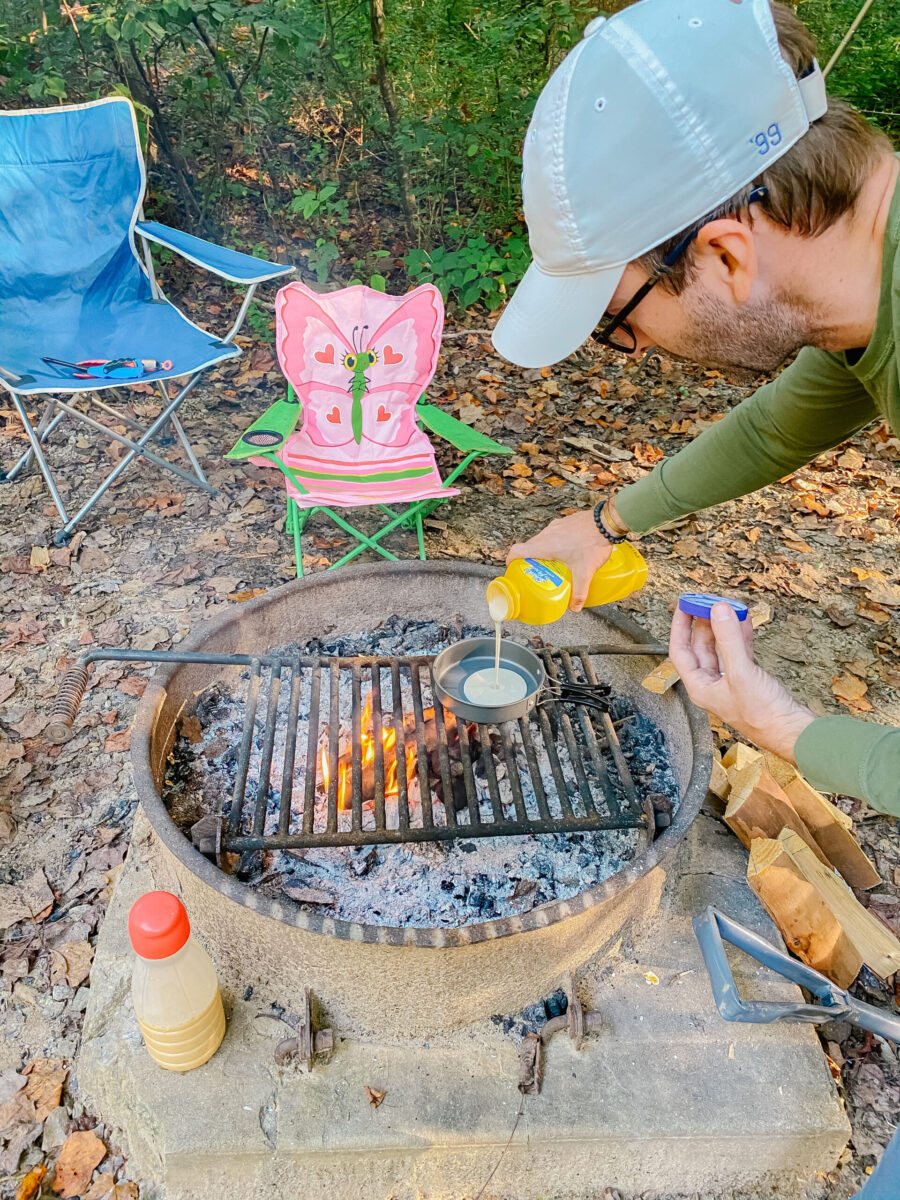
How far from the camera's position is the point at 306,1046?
1.81 metres

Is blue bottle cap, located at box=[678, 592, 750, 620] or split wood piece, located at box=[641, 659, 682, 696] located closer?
blue bottle cap, located at box=[678, 592, 750, 620]

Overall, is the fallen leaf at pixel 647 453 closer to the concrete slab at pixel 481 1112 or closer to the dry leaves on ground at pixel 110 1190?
the concrete slab at pixel 481 1112

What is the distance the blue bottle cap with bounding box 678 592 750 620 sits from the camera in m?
1.67

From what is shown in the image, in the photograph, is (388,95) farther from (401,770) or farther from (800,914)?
(800,914)

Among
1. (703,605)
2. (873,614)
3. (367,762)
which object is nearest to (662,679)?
(703,605)

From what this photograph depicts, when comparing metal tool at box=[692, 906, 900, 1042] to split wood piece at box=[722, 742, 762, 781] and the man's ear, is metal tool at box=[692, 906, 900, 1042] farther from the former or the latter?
the man's ear

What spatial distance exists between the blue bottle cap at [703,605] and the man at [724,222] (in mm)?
55

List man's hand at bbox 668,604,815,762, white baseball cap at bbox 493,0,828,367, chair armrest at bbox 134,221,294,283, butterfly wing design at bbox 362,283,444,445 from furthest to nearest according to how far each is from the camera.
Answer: chair armrest at bbox 134,221,294,283 → butterfly wing design at bbox 362,283,444,445 → man's hand at bbox 668,604,815,762 → white baseball cap at bbox 493,0,828,367

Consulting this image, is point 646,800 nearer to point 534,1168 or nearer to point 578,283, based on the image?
point 534,1168

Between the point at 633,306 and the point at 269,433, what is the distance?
218cm

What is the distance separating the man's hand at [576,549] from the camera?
7.13 ft

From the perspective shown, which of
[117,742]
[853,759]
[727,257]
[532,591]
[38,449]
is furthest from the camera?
[38,449]

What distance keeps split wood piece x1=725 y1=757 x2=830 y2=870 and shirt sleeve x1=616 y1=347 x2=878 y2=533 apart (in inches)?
34.4

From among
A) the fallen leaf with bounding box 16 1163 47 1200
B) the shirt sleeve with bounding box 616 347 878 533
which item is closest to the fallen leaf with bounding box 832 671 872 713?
the shirt sleeve with bounding box 616 347 878 533
